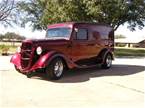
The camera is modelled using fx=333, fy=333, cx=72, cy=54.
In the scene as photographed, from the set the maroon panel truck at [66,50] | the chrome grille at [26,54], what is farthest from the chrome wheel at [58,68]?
the chrome grille at [26,54]

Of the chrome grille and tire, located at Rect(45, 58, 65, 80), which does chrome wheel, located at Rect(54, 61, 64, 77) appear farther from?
the chrome grille

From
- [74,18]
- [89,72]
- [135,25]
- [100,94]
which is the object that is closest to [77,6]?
[74,18]

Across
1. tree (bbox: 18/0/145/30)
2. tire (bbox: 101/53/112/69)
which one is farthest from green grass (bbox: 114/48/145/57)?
tire (bbox: 101/53/112/69)

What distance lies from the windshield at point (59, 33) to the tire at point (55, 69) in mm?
1376

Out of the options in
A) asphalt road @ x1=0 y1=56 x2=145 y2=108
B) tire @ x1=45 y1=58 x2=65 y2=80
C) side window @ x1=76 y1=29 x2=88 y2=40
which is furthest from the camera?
side window @ x1=76 y1=29 x2=88 y2=40

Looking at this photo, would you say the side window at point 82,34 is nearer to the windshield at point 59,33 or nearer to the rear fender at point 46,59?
the windshield at point 59,33

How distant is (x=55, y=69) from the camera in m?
12.1

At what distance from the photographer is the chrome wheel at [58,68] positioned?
12098 mm

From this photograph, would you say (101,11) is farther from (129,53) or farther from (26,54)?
(26,54)

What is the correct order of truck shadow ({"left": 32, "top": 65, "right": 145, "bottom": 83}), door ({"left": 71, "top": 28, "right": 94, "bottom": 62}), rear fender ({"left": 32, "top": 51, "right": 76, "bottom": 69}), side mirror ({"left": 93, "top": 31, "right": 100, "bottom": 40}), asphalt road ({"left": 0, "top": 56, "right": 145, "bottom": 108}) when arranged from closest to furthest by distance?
1. asphalt road ({"left": 0, "top": 56, "right": 145, "bottom": 108})
2. rear fender ({"left": 32, "top": 51, "right": 76, "bottom": 69})
3. truck shadow ({"left": 32, "top": 65, "right": 145, "bottom": 83})
4. door ({"left": 71, "top": 28, "right": 94, "bottom": 62})
5. side mirror ({"left": 93, "top": 31, "right": 100, "bottom": 40})

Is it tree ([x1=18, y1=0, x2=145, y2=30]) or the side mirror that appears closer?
the side mirror

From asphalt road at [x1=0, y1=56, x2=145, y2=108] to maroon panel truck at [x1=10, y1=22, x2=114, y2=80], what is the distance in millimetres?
465

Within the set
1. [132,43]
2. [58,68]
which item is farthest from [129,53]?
[132,43]

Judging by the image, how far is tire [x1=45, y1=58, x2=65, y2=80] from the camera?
Answer: 1185cm
